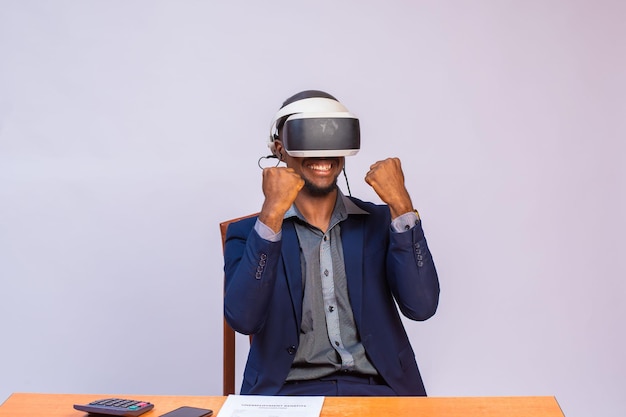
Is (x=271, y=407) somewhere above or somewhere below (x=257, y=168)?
below

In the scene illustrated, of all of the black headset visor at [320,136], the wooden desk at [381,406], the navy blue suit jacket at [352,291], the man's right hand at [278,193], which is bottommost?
the wooden desk at [381,406]

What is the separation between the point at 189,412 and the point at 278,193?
0.69 meters

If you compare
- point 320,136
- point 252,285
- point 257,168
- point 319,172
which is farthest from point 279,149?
point 257,168

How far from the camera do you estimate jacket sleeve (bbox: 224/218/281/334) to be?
7.72ft

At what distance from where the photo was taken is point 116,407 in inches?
75.2

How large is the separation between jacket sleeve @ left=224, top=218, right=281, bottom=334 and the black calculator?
1.54 ft

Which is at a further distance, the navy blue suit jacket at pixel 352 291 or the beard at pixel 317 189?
the beard at pixel 317 189

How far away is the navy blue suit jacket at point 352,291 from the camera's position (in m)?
2.38

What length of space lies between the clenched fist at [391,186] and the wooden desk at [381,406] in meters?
→ 0.61

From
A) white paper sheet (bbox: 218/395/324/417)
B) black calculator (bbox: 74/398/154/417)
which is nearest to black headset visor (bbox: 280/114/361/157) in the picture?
white paper sheet (bbox: 218/395/324/417)

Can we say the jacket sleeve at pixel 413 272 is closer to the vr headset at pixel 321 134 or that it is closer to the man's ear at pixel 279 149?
the vr headset at pixel 321 134

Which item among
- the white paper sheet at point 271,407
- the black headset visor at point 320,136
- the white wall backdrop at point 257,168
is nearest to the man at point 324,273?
the black headset visor at point 320,136

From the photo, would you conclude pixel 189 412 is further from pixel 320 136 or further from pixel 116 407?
pixel 320 136

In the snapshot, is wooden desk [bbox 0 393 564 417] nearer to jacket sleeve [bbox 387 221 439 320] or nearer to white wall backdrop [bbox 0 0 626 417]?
jacket sleeve [bbox 387 221 439 320]
